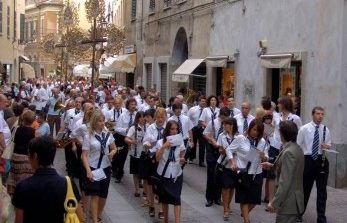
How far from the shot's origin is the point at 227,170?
10906 millimetres

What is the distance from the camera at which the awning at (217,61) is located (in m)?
21.4

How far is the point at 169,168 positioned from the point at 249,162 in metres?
1.28

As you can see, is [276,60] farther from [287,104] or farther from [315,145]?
[315,145]

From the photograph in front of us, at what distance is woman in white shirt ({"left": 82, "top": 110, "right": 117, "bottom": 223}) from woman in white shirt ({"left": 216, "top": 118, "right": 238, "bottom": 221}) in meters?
1.95

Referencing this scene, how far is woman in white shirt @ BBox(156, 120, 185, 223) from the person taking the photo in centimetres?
991

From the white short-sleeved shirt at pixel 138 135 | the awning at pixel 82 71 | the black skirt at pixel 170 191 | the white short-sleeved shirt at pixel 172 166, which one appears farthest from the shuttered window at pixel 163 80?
the awning at pixel 82 71

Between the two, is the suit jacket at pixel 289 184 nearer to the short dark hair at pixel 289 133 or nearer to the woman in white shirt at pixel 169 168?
the short dark hair at pixel 289 133

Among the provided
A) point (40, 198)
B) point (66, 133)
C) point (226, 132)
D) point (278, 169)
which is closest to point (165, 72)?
point (66, 133)

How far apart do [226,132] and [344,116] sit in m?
3.90

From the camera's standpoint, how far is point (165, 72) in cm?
3088

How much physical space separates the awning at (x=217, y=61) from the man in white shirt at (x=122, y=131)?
7362 millimetres

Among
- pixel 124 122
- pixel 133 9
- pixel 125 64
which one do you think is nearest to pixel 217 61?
pixel 124 122

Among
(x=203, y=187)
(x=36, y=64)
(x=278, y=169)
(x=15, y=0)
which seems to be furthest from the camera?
(x=36, y=64)

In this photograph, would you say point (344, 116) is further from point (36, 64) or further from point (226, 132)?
point (36, 64)
